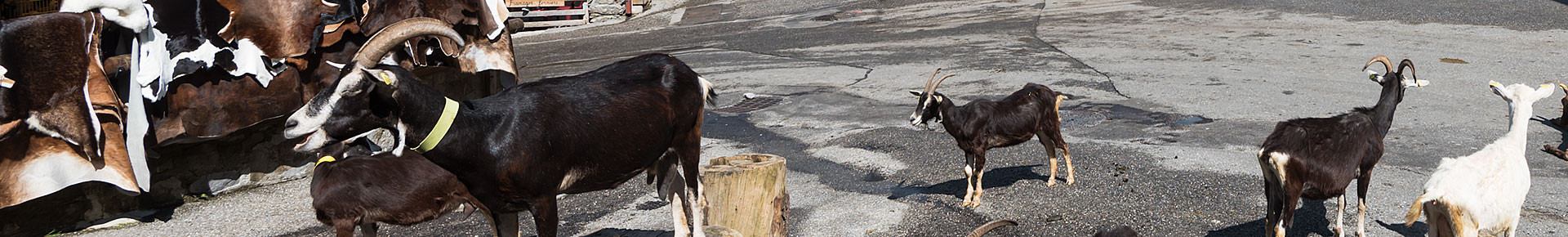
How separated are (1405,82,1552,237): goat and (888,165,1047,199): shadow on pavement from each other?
8.72 feet

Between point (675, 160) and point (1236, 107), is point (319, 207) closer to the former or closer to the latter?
point (675, 160)

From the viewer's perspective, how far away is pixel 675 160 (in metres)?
5.61

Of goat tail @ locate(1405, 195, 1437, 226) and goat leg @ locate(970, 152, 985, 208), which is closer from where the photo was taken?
goat tail @ locate(1405, 195, 1437, 226)

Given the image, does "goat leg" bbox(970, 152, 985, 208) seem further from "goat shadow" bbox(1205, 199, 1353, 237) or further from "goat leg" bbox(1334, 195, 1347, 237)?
"goat leg" bbox(1334, 195, 1347, 237)

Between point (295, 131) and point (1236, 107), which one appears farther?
point (1236, 107)

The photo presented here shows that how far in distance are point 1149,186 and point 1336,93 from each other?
5.33 m

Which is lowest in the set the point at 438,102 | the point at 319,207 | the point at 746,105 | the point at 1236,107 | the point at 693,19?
the point at 693,19

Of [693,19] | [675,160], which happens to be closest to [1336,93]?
[675,160]

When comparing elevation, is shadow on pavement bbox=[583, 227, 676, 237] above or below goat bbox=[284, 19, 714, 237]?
below

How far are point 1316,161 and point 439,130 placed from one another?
13.6ft

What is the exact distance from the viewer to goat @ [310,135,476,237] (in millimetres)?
5535

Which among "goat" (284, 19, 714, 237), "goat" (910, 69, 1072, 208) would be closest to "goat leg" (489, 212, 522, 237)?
"goat" (284, 19, 714, 237)

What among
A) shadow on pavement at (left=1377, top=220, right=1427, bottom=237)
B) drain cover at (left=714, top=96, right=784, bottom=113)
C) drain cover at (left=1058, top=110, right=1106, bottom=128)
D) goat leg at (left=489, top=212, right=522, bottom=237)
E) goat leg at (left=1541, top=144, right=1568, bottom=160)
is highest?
goat leg at (left=489, top=212, right=522, bottom=237)

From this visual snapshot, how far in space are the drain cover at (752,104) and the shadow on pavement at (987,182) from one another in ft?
13.7
